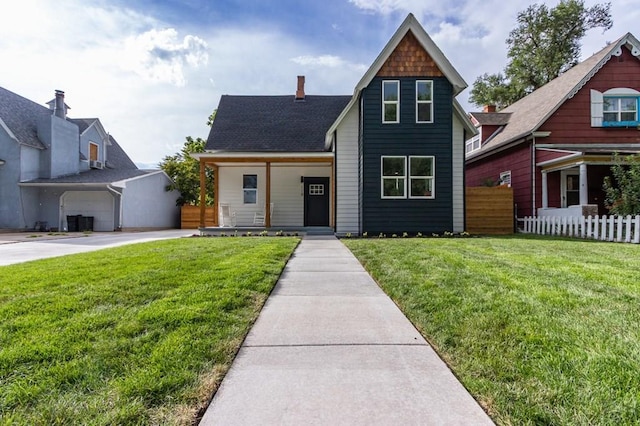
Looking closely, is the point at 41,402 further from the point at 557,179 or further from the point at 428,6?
the point at 557,179

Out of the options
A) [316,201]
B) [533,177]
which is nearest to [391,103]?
[316,201]

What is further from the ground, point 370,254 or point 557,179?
point 557,179

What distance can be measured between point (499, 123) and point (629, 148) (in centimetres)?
548

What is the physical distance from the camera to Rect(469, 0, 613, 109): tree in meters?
25.3

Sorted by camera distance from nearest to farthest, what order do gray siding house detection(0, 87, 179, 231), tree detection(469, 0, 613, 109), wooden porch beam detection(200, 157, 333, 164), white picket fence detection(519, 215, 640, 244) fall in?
white picket fence detection(519, 215, 640, 244), wooden porch beam detection(200, 157, 333, 164), gray siding house detection(0, 87, 179, 231), tree detection(469, 0, 613, 109)

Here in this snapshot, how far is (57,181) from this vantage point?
16688 mm

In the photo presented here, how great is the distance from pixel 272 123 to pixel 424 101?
6820mm

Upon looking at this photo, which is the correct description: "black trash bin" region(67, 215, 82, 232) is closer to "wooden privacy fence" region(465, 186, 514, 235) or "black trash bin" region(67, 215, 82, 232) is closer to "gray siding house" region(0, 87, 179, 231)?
"gray siding house" region(0, 87, 179, 231)

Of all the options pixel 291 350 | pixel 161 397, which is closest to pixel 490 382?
pixel 291 350

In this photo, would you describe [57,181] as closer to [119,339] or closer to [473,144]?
[119,339]

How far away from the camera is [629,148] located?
42.7 ft

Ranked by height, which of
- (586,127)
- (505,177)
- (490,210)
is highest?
(586,127)

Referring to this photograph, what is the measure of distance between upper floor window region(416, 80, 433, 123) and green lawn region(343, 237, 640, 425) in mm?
7804

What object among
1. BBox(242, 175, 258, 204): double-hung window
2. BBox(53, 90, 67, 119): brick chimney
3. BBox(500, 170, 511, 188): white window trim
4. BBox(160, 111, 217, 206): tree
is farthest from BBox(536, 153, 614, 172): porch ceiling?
BBox(53, 90, 67, 119): brick chimney
